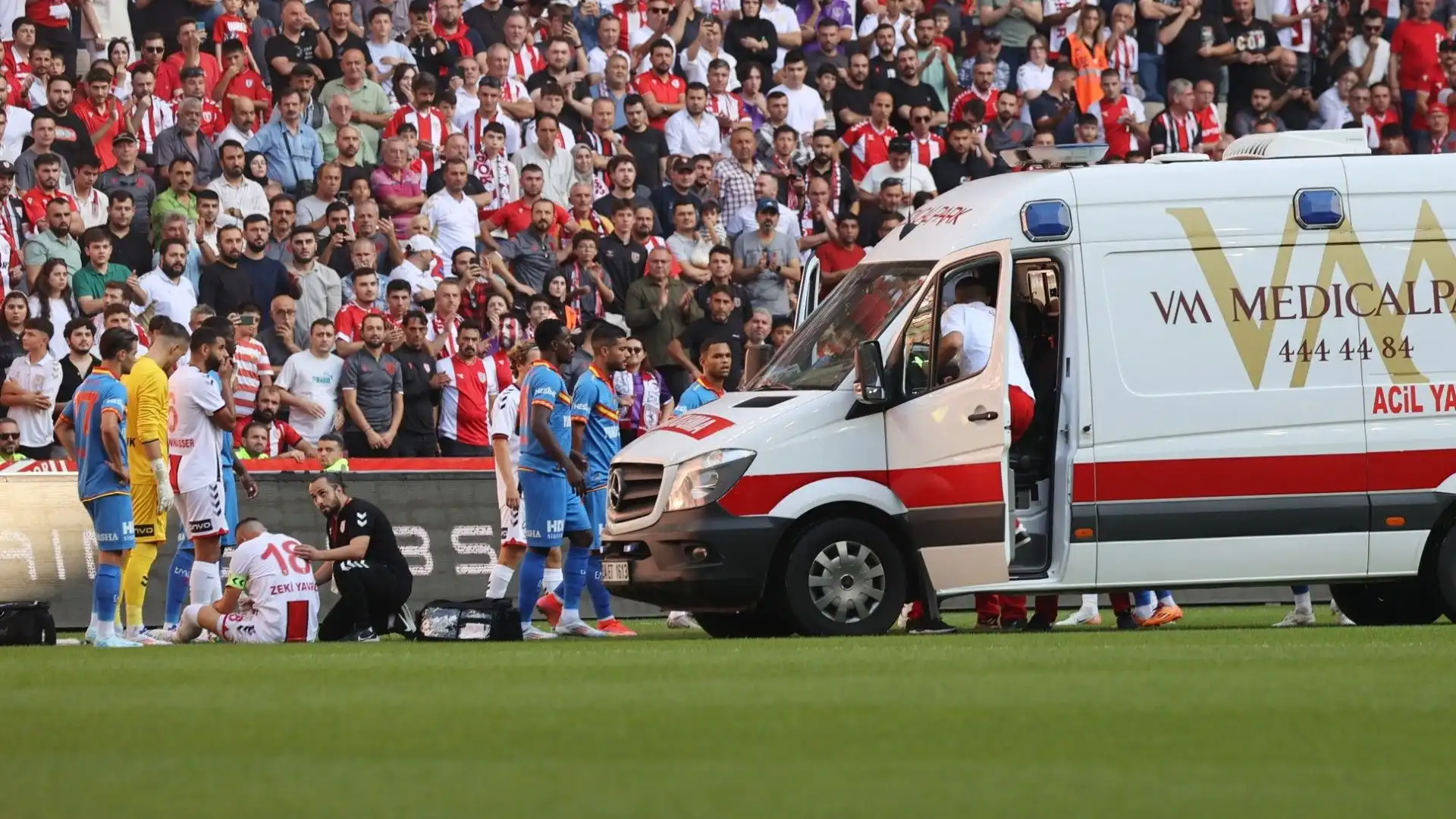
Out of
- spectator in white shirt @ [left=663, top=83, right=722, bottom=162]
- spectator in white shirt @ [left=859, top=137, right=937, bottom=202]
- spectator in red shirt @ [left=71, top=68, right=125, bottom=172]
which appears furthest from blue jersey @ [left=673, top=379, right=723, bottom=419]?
spectator in white shirt @ [left=663, top=83, right=722, bottom=162]

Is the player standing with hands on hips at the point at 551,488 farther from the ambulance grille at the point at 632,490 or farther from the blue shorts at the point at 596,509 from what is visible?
the ambulance grille at the point at 632,490

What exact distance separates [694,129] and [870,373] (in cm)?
1157

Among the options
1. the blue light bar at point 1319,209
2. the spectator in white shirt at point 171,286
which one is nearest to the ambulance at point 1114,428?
the blue light bar at point 1319,209

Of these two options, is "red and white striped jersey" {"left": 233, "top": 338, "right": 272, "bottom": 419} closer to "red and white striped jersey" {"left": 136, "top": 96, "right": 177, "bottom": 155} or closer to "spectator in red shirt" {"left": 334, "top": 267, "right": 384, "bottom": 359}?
"spectator in red shirt" {"left": 334, "top": 267, "right": 384, "bottom": 359}

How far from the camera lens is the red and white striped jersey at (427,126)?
23.5 m

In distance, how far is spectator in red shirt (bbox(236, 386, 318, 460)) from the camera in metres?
20.1

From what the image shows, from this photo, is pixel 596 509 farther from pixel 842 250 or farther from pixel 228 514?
pixel 842 250

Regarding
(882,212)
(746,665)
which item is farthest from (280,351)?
(746,665)

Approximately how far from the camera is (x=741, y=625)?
15375mm

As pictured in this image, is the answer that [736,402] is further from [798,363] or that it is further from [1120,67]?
[1120,67]

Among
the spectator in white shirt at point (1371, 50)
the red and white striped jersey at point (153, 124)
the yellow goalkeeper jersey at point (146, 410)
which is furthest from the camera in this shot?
the spectator in white shirt at point (1371, 50)

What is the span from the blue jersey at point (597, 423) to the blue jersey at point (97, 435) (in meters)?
3.12

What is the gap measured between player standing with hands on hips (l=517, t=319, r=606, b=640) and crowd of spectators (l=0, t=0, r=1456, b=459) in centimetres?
200

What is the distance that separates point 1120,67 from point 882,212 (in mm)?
5601
